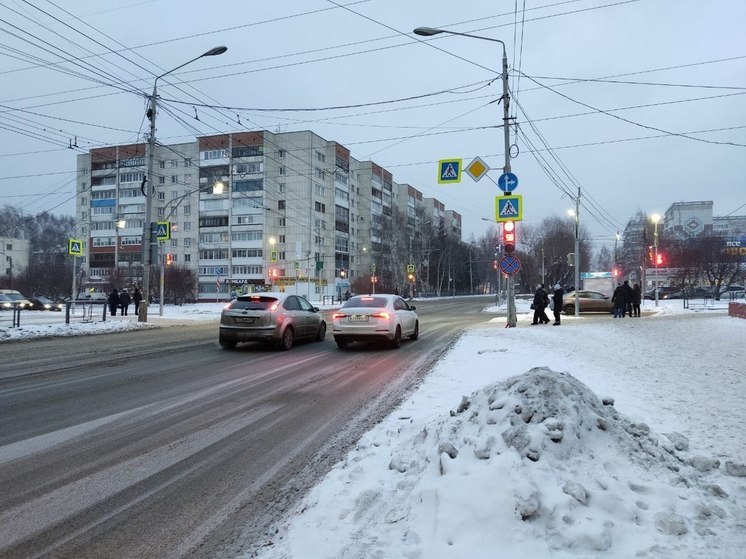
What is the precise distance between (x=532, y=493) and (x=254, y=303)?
11174 mm

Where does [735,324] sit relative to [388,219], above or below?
below

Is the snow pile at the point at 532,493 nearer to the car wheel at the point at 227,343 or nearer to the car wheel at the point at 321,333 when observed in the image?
the car wheel at the point at 227,343

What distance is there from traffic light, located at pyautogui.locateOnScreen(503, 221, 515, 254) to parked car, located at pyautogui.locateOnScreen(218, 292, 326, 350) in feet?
24.2

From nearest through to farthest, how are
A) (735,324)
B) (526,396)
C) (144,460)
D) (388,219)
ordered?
(526,396) → (144,460) → (735,324) → (388,219)

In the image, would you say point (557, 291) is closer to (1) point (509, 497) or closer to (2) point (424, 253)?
(1) point (509, 497)

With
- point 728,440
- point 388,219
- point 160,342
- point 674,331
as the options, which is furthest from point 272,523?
point 388,219

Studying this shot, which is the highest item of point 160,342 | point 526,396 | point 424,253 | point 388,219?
point 388,219

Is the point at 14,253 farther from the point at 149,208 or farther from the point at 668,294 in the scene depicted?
the point at 668,294

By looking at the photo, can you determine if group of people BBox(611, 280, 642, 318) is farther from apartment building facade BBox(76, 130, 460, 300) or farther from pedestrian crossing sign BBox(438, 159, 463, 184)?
apartment building facade BBox(76, 130, 460, 300)

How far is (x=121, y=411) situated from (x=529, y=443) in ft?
17.0

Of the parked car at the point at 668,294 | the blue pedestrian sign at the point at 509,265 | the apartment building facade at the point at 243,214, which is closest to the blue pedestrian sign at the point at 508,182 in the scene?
the blue pedestrian sign at the point at 509,265

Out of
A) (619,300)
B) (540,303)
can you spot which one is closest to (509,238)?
(540,303)

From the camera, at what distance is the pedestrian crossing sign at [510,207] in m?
15.9

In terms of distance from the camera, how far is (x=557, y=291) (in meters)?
20.1
